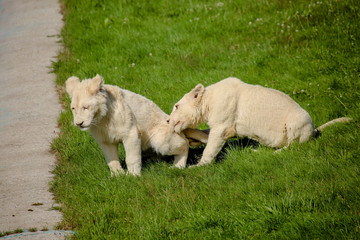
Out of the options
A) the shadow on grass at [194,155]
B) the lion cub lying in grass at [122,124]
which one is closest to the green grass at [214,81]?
the shadow on grass at [194,155]

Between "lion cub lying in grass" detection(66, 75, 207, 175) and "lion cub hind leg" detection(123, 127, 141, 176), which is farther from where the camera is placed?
"lion cub hind leg" detection(123, 127, 141, 176)

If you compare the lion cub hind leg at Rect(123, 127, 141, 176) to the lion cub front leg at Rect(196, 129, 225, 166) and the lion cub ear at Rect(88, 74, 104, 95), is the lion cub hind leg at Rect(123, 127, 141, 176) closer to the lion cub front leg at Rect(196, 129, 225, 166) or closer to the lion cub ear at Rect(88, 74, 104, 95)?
the lion cub ear at Rect(88, 74, 104, 95)

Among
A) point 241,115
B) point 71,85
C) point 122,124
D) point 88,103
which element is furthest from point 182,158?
point 71,85

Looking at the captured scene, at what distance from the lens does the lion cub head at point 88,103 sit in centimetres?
614

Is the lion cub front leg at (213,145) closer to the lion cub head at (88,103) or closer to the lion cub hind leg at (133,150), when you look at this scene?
the lion cub hind leg at (133,150)

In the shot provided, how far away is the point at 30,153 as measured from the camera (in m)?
8.40

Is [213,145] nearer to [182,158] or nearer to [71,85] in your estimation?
[182,158]

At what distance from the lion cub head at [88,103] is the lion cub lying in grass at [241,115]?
4.24ft

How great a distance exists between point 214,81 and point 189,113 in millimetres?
2850

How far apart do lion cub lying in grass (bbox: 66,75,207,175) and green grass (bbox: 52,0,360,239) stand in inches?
11.9

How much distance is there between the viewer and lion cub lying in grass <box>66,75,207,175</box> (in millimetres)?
6230

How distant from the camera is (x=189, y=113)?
718 centimetres

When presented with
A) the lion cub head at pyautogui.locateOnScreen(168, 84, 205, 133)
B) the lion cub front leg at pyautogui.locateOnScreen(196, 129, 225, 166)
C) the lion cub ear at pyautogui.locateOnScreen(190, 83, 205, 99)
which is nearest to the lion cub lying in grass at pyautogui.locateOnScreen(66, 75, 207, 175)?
the lion cub head at pyautogui.locateOnScreen(168, 84, 205, 133)

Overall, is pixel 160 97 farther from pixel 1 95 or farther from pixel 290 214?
pixel 290 214
